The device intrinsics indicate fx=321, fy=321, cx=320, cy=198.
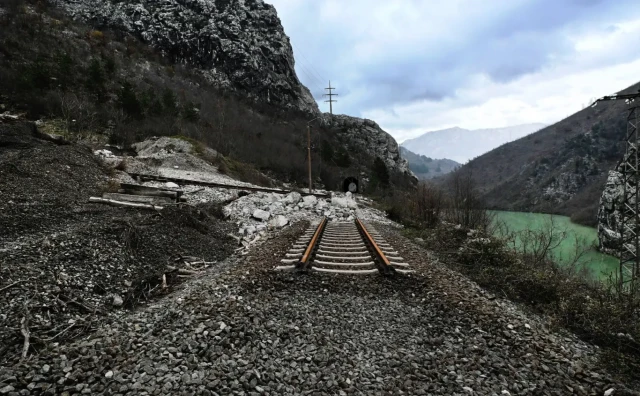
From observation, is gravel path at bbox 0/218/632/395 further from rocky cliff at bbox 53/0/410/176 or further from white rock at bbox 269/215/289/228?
rocky cliff at bbox 53/0/410/176

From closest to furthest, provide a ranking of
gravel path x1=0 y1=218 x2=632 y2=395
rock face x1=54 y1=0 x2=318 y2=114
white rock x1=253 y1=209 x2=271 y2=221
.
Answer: gravel path x1=0 y1=218 x2=632 y2=395
white rock x1=253 y1=209 x2=271 y2=221
rock face x1=54 y1=0 x2=318 y2=114

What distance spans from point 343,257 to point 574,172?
358 feet

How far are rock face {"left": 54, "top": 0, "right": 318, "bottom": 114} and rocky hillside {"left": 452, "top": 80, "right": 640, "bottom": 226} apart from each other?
2121 inches

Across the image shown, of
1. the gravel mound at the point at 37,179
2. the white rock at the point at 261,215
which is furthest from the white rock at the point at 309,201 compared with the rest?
the gravel mound at the point at 37,179

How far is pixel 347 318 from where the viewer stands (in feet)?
13.0

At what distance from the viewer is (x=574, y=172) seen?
Answer: 89.4 metres

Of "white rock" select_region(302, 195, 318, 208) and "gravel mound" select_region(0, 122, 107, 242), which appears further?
"white rock" select_region(302, 195, 318, 208)

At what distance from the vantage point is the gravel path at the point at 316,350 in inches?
104

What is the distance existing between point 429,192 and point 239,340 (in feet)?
43.4

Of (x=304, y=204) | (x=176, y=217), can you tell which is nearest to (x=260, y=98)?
(x=304, y=204)

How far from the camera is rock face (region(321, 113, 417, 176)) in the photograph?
80.4 meters

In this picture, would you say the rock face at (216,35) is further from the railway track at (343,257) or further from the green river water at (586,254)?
the railway track at (343,257)

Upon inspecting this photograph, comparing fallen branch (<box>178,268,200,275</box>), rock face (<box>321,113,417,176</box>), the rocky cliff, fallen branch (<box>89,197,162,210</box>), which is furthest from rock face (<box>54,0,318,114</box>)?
fallen branch (<box>178,268,200,275</box>)

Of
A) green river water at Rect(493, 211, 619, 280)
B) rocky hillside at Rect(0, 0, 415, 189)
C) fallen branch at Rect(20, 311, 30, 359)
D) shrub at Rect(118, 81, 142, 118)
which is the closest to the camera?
fallen branch at Rect(20, 311, 30, 359)
